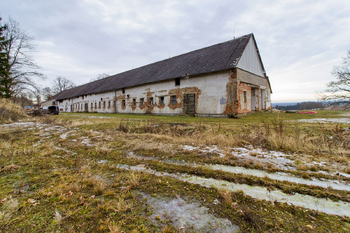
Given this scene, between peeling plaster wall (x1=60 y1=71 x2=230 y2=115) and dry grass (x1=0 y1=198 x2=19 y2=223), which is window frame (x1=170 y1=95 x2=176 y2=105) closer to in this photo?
peeling plaster wall (x1=60 y1=71 x2=230 y2=115)

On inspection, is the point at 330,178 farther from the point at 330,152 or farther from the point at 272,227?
the point at 272,227

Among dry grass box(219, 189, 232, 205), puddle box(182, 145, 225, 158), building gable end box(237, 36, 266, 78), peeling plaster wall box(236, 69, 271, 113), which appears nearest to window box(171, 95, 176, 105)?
peeling plaster wall box(236, 69, 271, 113)

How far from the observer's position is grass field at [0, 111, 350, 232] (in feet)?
5.49

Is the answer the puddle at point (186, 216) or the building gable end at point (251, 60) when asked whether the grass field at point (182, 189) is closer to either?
the puddle at point (186, 216)

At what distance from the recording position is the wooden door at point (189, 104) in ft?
56.7

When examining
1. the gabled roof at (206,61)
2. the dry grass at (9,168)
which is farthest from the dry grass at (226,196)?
the gabled roof at (206,61)

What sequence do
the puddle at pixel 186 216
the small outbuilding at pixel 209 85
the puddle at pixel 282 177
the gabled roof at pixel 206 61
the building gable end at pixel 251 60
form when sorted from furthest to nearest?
the building gable end at pixel 251 60, the gabled roof at pixel 206 61, the small outbuilding at pixel 209 85, the puddle at pixel 282 177, the puddle at pixel 186 216

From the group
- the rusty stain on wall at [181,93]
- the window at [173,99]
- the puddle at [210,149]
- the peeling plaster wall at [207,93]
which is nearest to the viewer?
the puddle at [210,149]

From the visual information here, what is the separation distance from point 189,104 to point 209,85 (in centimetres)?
298

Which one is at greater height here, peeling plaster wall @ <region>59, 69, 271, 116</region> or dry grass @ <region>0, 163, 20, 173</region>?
peeling plaster wall @ <region>59, 69, 271, 116</region>

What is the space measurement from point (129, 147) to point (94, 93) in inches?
1295

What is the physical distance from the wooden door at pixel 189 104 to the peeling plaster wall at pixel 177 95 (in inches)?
13.6

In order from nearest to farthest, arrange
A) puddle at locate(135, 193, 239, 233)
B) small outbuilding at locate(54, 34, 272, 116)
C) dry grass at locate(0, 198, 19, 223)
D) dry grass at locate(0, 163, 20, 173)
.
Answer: puddle at locate(135, 193, 239, 233) → dry grass at locate(0, 198, 19, 223) → dry grass at locate(0, 163, 20, 173) → small outbuilding at locate(54, 34, 272, 116)

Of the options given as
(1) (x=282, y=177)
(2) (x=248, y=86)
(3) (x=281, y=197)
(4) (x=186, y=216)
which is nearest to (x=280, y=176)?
(1) (x=282, y=177)
